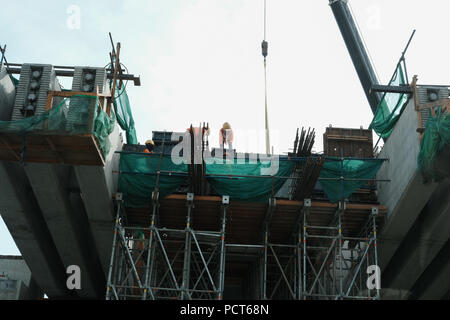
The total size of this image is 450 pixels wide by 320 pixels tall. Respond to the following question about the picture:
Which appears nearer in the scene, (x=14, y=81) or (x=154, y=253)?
(x=14, y=81)

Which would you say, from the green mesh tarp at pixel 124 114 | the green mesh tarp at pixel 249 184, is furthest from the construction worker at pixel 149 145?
the green mesh tarp at pixel 249 184

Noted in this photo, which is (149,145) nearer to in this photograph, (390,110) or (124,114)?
(124,114)

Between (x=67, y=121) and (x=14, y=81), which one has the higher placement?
(x=14, y=81)

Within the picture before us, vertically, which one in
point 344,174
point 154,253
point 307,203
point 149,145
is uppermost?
point 149,145

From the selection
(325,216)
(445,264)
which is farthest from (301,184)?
(445,264)

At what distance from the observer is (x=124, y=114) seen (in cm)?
→ 2356

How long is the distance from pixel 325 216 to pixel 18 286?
12.3 metres

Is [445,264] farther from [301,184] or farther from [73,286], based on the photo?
[73,286]

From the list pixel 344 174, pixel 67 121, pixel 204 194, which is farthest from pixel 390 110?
pixel 67 121

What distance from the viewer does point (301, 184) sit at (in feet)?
73.5

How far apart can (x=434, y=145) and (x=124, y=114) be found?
10507 mm
